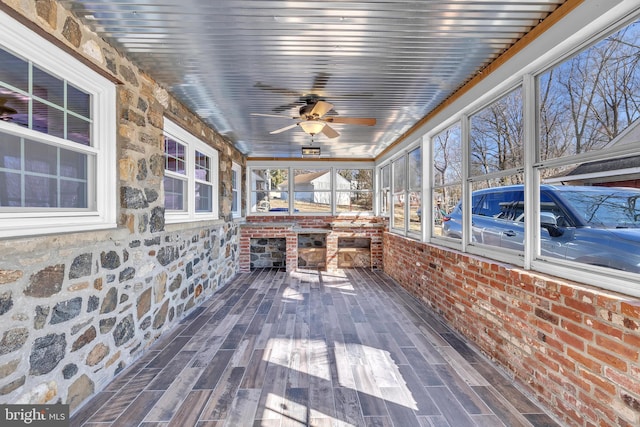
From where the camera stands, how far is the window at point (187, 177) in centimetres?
353

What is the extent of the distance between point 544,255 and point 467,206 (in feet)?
3.72

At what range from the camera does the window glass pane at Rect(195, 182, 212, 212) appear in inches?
172

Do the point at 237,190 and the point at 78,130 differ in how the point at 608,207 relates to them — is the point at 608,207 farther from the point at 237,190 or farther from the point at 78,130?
the point at 237,190

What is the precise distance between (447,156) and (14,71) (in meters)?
4.05

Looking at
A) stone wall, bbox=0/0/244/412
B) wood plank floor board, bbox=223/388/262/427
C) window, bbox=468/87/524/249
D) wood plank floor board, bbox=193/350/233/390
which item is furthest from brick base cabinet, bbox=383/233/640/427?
stone wall, bbox=0/0/244/412

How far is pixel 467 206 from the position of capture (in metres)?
3.25

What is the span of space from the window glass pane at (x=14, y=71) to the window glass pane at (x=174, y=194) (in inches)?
67.7

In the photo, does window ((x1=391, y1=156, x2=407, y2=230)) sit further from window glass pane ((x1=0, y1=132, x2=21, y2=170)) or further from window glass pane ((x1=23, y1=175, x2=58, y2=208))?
window glass pane ((x1=0, y1=132, x2=21, y2=170))

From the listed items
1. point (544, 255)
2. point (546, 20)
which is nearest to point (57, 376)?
point (544, 255)

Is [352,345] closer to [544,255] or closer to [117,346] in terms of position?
[544,255]

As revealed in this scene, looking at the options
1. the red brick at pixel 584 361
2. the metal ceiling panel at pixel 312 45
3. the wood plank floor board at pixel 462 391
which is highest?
the metal ceiling panel at pixel 312 45

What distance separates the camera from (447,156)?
12.4 ft

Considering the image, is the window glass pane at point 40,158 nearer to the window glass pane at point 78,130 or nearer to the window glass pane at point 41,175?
the window glass pane at point 41,175

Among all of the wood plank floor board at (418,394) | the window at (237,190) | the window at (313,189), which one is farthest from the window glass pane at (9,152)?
the window at (313,189)
